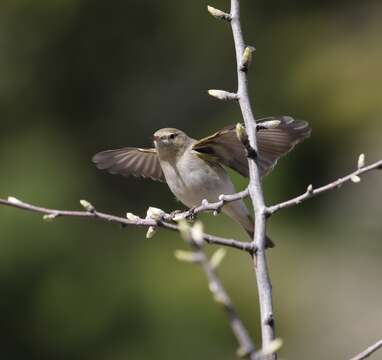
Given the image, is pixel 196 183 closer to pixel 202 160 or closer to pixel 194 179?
pixel 194 179

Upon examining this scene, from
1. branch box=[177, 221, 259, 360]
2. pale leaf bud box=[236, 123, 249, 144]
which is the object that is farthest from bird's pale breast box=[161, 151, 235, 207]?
branch box=[177, 221, 259, 360]

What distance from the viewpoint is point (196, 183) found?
3.64 meters

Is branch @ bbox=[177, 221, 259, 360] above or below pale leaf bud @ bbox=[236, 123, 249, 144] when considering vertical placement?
below

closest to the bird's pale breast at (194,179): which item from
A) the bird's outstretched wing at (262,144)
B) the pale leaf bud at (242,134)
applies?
the bird's outstretched wing at (262,144)

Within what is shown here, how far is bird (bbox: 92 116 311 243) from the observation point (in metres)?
3.21

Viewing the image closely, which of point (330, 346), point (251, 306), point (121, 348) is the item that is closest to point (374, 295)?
point (330, 346)

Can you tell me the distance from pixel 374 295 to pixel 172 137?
5.01m

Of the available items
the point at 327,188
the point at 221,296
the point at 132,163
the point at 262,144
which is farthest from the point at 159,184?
the point at 221,296

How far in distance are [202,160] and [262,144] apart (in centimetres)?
49

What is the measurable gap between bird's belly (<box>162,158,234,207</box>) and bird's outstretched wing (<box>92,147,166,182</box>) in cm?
37

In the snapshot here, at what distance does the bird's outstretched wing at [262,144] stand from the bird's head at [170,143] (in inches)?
8.0

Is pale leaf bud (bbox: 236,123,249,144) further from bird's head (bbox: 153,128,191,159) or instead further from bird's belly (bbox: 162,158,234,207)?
bird's head (bbox: 153,128,191,159)

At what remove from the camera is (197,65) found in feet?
30.8

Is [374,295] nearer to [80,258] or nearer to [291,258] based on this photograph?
[291,258]
